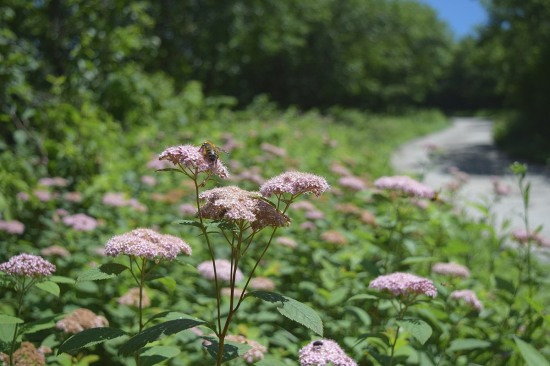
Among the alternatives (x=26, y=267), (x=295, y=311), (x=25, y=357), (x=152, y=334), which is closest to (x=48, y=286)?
(x=26, y=267)

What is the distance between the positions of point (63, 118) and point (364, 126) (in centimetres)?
2174

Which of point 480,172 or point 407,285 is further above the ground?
point 407,285

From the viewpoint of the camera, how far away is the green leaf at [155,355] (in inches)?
71.1

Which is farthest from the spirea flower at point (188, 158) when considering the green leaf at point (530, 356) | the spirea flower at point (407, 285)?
the green leaf at point (530, 356)

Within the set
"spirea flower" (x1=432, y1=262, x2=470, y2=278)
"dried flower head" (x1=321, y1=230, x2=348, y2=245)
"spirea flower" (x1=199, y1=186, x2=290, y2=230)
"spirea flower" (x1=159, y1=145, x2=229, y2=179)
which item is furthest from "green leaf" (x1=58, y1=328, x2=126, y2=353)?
"dried flower head" (x1=321, y1=230, x2=348, y2=245)

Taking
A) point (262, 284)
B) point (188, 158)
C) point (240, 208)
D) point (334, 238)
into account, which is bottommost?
point (262, 284)

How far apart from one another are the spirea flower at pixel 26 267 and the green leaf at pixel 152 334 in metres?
0.58

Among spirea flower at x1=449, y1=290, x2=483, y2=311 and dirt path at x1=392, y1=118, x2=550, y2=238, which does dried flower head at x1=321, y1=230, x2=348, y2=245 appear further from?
dirt path at x1=392, y1=118, x2=550, y2=238

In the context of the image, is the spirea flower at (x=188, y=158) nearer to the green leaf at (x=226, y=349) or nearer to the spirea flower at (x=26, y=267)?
the green leaf at (x=226, y=349)

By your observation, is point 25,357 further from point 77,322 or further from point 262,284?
point 262,284

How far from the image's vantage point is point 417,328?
198 centimetres

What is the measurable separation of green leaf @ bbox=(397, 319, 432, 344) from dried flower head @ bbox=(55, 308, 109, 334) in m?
1.43

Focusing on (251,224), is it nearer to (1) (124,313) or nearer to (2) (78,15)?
(1) (124,313)

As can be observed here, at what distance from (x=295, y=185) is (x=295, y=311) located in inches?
17.0
